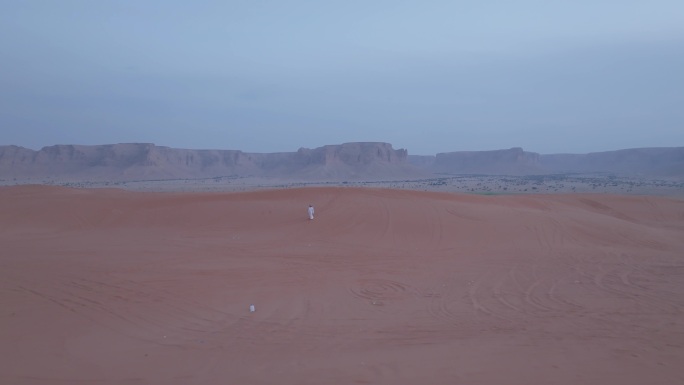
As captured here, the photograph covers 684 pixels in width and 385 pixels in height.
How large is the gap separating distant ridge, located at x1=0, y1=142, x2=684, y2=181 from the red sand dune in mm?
79901

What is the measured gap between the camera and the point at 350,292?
1031 cm

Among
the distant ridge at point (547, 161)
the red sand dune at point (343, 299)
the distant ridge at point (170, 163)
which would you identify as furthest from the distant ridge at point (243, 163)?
the red sand dune at point (343, 299)

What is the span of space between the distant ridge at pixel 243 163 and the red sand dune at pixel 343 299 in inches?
3146

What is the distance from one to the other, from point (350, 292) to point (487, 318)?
2853 mm

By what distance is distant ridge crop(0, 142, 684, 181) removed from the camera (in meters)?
106

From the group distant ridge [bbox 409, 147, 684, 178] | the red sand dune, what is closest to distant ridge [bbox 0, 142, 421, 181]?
distant ridge [bbox 409, 147, 684, 178]

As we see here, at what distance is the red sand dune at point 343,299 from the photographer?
6.30 metres

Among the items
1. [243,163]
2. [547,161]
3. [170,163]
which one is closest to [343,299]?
[170,163]

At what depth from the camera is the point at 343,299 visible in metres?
9.79

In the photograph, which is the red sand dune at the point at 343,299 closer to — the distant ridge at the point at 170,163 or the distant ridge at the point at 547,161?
the distant ridge at the point at 170,163

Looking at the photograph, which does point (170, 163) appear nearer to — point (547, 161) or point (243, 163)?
point (243, 163)

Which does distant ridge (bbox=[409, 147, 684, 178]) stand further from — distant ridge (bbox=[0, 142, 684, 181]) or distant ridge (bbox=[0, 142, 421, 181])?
distant ridge (bbox=[0, 142, 421, 181])

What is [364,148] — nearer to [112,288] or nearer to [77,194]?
[77,194]

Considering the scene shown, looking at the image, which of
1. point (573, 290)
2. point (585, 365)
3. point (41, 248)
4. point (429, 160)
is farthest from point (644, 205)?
point (429, 160)
